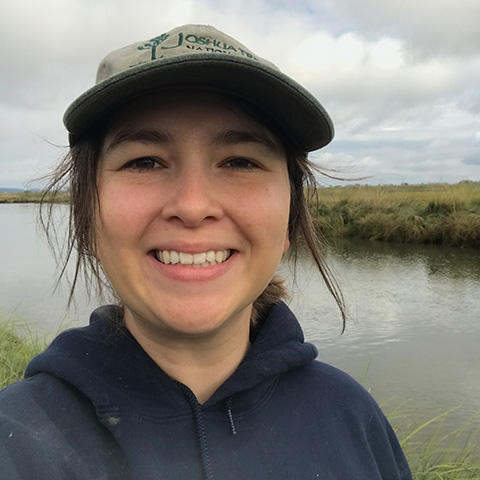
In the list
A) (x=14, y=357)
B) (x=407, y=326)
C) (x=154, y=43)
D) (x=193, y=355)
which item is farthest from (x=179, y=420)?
(x=407, y=326)

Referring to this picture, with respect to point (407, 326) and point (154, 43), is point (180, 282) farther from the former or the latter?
point (407, 326)

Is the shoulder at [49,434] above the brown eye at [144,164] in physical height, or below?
below

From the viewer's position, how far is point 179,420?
0.90 m

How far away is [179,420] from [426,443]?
2.77 metres

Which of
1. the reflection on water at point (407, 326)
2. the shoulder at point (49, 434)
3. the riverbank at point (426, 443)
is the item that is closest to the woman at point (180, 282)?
the shoulder at point (49, 434)

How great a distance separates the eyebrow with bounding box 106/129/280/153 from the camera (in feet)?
2.91

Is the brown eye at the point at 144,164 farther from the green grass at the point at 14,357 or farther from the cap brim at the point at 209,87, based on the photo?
the green grass at the point at 14,357

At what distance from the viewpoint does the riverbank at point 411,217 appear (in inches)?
479

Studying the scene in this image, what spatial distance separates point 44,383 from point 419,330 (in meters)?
6.57

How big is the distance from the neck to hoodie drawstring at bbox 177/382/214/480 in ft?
0.24

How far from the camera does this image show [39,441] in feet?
2.48

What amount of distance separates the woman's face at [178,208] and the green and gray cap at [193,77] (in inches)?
1.8

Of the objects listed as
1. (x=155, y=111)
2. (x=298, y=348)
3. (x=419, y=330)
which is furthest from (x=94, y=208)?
(x=419, y=330)

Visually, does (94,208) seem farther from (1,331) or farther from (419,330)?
(419,330)
